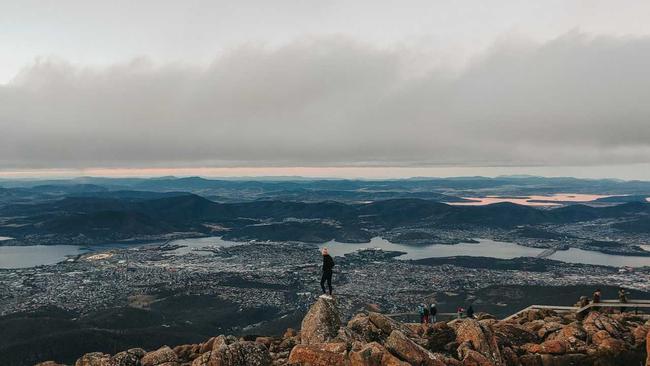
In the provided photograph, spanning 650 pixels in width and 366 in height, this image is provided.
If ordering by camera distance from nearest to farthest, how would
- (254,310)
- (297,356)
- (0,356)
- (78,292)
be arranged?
(297,356)
(0,356)
(254,310)
(78,292)

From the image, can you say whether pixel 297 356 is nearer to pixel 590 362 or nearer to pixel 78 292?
pixel 590 362

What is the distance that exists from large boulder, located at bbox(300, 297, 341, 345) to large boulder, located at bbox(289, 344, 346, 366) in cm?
189

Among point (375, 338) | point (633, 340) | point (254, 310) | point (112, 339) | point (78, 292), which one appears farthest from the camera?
point (78, 292)

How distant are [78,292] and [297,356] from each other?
203 metres

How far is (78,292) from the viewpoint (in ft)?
623

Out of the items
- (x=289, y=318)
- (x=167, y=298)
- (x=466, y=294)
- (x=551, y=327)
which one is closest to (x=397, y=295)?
(x=466, y=294)

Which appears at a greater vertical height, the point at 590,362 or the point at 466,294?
the point at 590,362

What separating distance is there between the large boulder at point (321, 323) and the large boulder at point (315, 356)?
1891 mm

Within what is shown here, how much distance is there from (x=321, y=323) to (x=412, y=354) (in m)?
6.21

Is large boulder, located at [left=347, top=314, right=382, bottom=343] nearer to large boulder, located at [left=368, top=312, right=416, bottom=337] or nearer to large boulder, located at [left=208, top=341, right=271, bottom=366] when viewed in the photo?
large boulder, located at [left=368, top=312, right=416, bottom=337]

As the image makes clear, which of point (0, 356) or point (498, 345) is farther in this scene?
point (0, 356)

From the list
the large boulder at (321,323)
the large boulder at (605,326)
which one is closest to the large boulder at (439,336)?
the large boulder at (321,323)

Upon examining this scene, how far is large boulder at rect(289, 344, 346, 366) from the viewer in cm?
2258

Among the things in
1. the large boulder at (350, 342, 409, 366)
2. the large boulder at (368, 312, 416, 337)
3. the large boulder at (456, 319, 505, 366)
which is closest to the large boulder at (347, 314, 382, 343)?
the large boulder at (368, 312, 416, 337)
